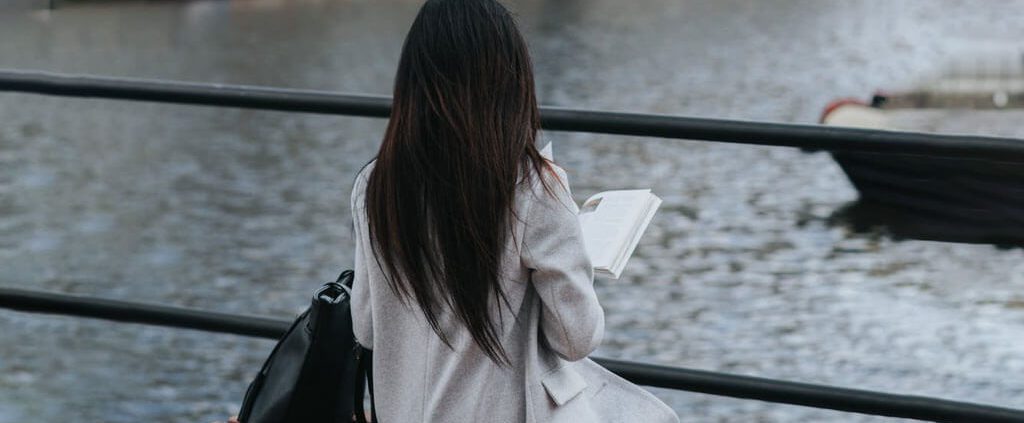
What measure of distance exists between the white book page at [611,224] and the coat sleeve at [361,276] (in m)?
0.29

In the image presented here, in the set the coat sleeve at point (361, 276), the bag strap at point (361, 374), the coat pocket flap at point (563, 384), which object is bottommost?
the bag strap at point (361, 374)

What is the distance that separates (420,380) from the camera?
1938mm

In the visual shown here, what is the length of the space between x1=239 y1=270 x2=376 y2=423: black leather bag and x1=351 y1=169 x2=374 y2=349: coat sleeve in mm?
29

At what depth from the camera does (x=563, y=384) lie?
6.32 ft

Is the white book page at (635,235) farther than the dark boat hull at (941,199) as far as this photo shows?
No

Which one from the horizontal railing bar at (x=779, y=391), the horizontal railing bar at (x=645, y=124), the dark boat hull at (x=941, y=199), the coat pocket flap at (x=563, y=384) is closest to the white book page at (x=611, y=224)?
the coat pocket flap at (x=563, y=384)

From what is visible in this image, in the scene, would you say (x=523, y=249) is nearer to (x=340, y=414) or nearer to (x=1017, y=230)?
(x=340, y=414)

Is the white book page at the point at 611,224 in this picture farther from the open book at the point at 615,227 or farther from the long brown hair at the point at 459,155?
the long brown hair at the point at 459,155

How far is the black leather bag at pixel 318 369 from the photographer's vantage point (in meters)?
2.01

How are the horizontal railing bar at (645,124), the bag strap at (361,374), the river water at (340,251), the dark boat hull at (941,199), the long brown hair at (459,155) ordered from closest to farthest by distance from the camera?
the long brown hair at (459,155)
the bag strap at (361,374)
the horizontal railing bar at (645,124)
the river water at (340,251)
the dark boat hull at (941,199)

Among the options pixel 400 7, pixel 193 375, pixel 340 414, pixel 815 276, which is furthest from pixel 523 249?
pixel 400 7

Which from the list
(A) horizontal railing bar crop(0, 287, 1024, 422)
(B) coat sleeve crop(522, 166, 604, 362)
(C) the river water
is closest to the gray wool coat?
(B) coat sleeve crop(522, 166, 604, 362)

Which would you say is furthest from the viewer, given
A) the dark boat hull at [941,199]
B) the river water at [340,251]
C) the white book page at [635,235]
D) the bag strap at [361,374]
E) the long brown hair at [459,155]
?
the dark boat hull at [941,199]

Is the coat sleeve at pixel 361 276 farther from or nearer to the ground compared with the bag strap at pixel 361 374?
farther from the ground
